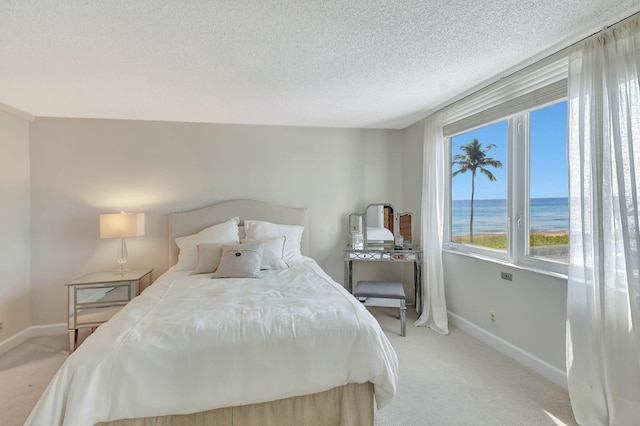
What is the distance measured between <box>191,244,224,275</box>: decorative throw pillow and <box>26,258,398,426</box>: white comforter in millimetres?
959

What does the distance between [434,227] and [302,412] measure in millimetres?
2364

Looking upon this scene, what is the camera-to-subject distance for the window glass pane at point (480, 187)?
2766mm

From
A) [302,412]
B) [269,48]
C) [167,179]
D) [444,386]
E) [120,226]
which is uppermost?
[269,48]

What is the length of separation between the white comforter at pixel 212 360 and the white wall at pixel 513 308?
141cm

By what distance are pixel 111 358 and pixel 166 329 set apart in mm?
246

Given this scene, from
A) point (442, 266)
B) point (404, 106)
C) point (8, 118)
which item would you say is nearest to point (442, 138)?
point (404, 106)

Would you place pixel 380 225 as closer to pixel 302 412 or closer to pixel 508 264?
pixel 508 264

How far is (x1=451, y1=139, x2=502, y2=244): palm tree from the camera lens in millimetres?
2913

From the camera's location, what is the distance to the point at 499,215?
278 centimetres

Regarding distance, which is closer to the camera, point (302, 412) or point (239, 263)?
point (302, 412)

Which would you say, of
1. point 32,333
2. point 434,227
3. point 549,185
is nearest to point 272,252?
point 434,227

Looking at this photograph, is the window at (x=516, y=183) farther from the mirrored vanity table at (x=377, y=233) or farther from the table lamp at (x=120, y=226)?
the table lamp at (x=120, y=226)

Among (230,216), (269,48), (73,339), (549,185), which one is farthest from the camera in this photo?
(230,216)

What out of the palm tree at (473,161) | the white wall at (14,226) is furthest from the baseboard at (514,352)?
the white wall at (14,226)
